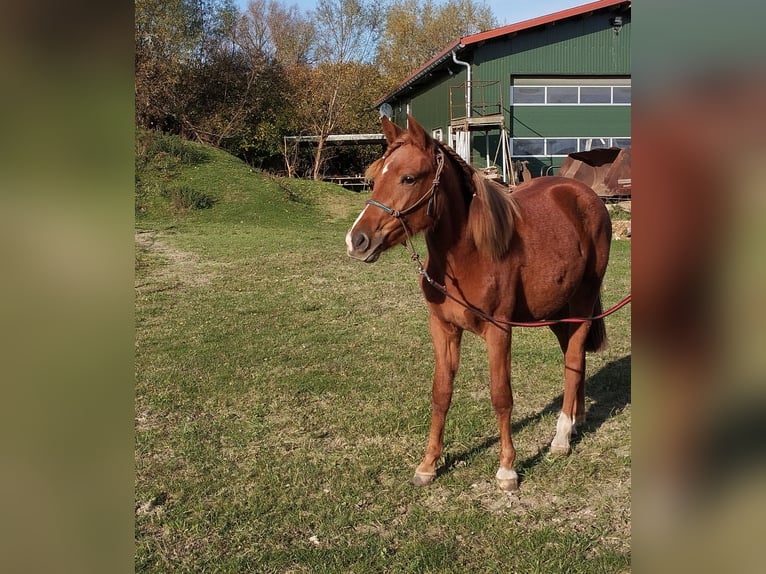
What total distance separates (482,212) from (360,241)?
702 mm

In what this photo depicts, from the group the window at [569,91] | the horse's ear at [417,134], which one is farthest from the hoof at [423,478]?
the window at [569,91]

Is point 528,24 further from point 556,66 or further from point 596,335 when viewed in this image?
point 596,335

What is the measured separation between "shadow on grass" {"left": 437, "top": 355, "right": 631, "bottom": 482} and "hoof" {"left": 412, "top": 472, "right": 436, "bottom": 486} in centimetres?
11

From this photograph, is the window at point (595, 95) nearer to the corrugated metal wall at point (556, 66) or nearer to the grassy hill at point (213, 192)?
the corrugated metal wall at point (556, 66)

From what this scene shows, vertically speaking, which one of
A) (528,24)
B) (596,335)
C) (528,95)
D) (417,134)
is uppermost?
(528,24)

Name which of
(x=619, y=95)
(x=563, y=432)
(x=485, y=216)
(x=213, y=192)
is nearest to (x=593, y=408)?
(x=563, y=432)

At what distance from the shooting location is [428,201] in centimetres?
295

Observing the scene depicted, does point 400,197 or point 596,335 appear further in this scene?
point 596,335

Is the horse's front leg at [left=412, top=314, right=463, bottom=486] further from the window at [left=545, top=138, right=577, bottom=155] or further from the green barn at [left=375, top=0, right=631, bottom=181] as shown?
the window at [left=545, top=138, right=577, bottom=155]

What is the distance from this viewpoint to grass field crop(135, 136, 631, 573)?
281 cm
